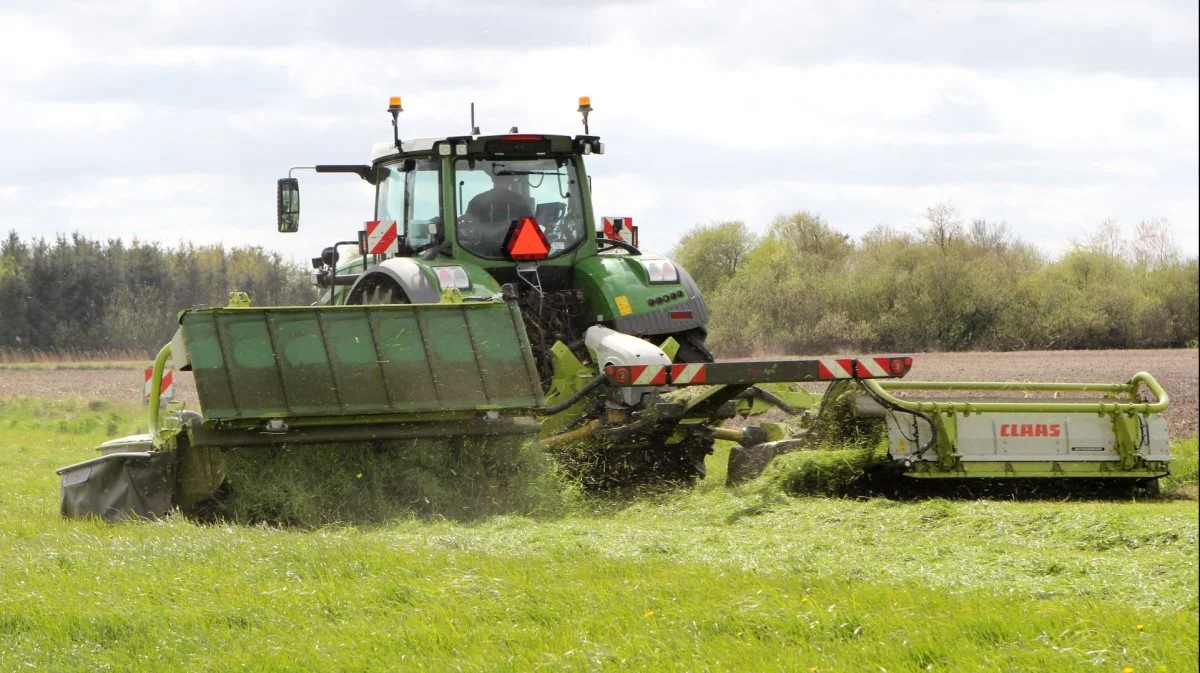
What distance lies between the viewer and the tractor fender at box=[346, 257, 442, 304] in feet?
30.0

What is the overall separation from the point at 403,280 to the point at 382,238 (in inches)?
42.9

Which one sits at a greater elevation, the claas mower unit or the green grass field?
the claas mower unit

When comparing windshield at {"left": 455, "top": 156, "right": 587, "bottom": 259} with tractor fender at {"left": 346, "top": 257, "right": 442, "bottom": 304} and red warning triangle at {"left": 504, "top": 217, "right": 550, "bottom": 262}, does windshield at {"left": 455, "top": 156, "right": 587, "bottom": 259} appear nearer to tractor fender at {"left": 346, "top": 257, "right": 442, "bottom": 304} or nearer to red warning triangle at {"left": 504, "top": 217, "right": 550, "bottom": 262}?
red warning triangle at {"left": 504, "top": 217, "right": 550, "bottom": 262}

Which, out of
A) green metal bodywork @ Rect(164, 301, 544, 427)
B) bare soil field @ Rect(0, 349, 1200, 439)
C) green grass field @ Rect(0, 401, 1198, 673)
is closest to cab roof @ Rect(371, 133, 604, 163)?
green metal bodywork @ Rect(164, 301, 544, 427)

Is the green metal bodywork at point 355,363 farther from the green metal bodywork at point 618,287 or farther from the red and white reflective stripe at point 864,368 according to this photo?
the red and white reflective stripe at point 864,368

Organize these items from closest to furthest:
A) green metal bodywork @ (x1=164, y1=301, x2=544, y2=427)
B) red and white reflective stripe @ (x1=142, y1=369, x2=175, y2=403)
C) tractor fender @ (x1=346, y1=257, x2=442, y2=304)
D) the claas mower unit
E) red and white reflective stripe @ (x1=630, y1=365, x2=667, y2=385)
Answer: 1. green metal bodywork @ (x1=164, y1=301, x2=544, y2=427)
2. the claas mower unit
3. red and white reflective stripe @ (x1=630, y1=365, x2=667, y2=385)
4. tractor fender @ (x1=346, y1=257, x2=442, y2=304)
5. red and white reflective stripe @ (x1=142, y1=369, x2=175, y2=403)

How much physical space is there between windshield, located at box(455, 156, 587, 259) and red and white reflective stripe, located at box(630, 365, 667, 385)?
2087mm

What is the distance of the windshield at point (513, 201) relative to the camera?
32.6ft

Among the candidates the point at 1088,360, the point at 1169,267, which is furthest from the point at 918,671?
the point at 1169,267

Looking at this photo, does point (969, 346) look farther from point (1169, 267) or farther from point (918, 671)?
point (918, 671)

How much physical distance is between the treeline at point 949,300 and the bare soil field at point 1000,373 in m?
1.60

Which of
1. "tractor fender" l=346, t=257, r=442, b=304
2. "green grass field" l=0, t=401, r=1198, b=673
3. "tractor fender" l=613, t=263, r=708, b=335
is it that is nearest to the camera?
"green grass field" l=0, t=401, r=1198, b=673

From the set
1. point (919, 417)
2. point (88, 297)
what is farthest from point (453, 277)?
point (88, 297)

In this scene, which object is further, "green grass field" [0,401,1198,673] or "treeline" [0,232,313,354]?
"treeline" [0,232,313,354]
